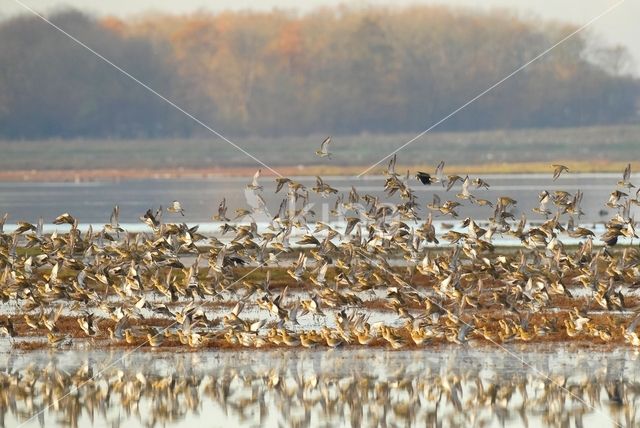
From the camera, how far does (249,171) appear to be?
3396 inches

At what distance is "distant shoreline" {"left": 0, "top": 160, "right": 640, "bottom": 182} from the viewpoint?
79438 mm

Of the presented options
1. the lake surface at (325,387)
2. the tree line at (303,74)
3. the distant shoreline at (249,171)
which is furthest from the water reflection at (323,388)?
the tree line at (303,74)

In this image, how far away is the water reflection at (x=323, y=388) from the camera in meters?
14.6

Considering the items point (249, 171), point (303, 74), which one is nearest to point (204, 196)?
point (249, 171)

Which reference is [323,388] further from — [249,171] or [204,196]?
[249,171]

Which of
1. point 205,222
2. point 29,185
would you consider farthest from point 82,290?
point 29,185

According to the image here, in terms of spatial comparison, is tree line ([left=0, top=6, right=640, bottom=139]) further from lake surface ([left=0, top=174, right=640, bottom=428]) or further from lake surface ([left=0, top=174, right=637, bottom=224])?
lake surface ([left=0, top=174, right=640, bottom=428])

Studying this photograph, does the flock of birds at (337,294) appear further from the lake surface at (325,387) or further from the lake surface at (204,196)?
the lake surface at (204,196)

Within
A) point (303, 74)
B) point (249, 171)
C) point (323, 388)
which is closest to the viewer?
point (323, 388)

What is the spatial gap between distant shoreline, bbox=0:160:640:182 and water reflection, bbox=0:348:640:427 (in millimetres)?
58280

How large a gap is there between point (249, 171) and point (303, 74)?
19.9 metres

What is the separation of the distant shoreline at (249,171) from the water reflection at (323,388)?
58.3 metres

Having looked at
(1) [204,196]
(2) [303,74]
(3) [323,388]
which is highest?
(2) [303,74]

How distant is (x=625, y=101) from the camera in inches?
4003
